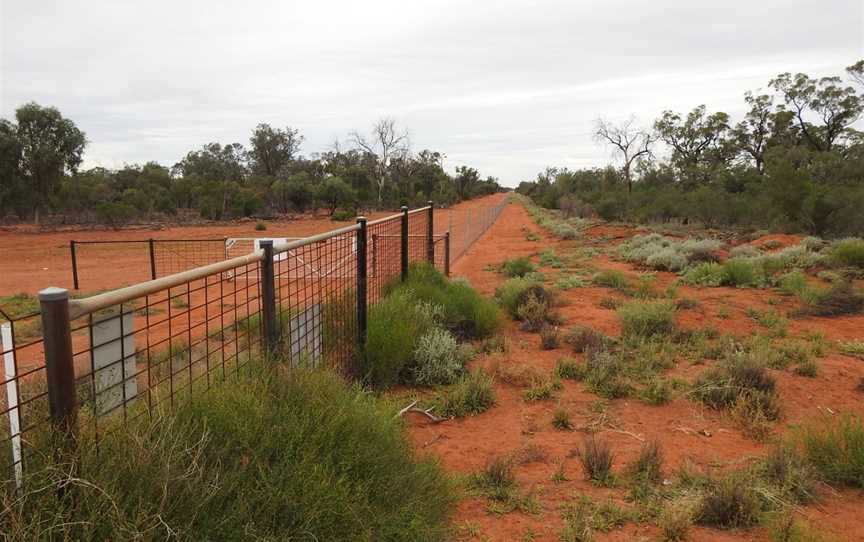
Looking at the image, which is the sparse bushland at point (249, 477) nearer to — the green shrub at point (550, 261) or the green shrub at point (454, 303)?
the green shrub at point (454, 303)

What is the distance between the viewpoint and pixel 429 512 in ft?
11.0

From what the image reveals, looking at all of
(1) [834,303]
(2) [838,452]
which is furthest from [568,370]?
(1) [834,303]

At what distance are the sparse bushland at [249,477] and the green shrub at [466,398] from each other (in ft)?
7.13

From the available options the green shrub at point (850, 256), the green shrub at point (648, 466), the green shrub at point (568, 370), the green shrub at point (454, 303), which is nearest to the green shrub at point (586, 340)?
the green shrub at point (568, 370)

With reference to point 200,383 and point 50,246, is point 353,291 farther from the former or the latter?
point 50,246

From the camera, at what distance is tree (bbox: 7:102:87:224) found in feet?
116

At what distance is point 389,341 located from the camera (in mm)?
6328

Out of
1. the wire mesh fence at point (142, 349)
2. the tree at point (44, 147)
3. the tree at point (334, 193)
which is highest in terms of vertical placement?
the tree at point (44, 147)

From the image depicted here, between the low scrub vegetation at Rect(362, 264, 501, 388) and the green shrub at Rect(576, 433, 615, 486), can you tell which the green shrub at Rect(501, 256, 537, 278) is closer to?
the low scrub vegetation at Rect(362, 264, 501, 388)

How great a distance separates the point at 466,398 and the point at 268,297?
9.53 ft

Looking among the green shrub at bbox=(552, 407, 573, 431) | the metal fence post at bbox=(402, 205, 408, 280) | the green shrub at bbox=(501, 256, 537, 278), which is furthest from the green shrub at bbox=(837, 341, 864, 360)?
the green shrub at bbox=(501, 256, 537, 278)

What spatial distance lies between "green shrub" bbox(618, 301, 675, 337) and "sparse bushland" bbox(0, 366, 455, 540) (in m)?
6.02

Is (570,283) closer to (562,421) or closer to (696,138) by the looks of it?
(562,421)

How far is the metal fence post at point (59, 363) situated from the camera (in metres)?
2.05
